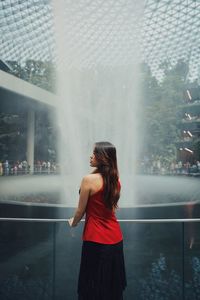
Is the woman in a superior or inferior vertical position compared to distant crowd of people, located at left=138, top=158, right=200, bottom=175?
superior

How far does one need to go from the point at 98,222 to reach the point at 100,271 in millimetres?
470

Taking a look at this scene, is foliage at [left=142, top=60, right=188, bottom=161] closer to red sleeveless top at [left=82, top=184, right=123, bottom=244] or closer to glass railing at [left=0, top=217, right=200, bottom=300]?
glass railing at [left=0, top=217, right=200, bottom=300]

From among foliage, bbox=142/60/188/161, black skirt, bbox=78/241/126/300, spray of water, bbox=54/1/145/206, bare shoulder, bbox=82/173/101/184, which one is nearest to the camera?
bare shoulder, bbox=82/173/101/184

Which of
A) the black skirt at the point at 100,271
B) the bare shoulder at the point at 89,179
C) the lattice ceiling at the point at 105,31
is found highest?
the lattice ceiling at the point at 105,31

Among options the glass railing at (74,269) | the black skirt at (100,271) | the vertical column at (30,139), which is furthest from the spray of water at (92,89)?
the black skirt at (100,271)

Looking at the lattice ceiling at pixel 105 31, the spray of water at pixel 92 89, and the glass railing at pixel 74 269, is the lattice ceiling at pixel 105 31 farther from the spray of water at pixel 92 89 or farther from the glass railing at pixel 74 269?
the glass railing at pixel 74 269

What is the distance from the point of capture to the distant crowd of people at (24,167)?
38553 millimetres

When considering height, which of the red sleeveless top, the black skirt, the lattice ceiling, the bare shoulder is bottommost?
the black skirt

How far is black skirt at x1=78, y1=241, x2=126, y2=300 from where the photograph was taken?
Result: 321 cm

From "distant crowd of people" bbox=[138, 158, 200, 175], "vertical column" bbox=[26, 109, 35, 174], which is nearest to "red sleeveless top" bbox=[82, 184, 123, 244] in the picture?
"vertical column" bbox=[26, 109, 35, 174]

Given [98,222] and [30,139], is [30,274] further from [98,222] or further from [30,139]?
[30,139]

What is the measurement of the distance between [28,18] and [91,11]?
661 cm

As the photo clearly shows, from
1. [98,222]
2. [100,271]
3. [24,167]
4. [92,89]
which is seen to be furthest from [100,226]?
[24,167]

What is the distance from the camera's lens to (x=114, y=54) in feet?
144
